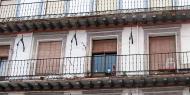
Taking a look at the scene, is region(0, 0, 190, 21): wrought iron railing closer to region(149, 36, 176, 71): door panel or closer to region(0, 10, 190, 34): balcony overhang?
region(0, 10, 190, 34): balcony overhang

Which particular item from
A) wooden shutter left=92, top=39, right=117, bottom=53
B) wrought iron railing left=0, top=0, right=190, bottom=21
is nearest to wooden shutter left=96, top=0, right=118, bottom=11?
wrought iron railing left=0, top=0, right=190, bottom=21

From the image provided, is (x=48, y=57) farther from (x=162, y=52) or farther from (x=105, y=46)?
(x=162, y=52)

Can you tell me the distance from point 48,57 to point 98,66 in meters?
2.15

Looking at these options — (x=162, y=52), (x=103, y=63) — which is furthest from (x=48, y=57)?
(x=162, y=52)

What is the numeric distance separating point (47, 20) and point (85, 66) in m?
2.52

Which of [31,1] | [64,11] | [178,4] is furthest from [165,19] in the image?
[31,1]

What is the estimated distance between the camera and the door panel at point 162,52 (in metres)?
17.8

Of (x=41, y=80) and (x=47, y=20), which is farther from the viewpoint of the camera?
(x=47, y=20)

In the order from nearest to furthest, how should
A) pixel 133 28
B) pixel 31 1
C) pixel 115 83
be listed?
pixel 115 83 < pixel 133 28 < pixel 31 1

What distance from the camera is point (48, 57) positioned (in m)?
19.0

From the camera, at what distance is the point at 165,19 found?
1820 centimetres

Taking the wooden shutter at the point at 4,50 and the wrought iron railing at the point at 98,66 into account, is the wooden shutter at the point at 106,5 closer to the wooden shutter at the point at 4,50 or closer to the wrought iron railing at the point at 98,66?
the wrought iron railing at the point at 98,66

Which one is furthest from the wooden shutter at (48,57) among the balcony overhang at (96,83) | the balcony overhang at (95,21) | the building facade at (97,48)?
the balcony overhang at (96,83)

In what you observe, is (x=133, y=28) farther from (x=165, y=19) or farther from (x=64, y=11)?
(x=64, y=11)
